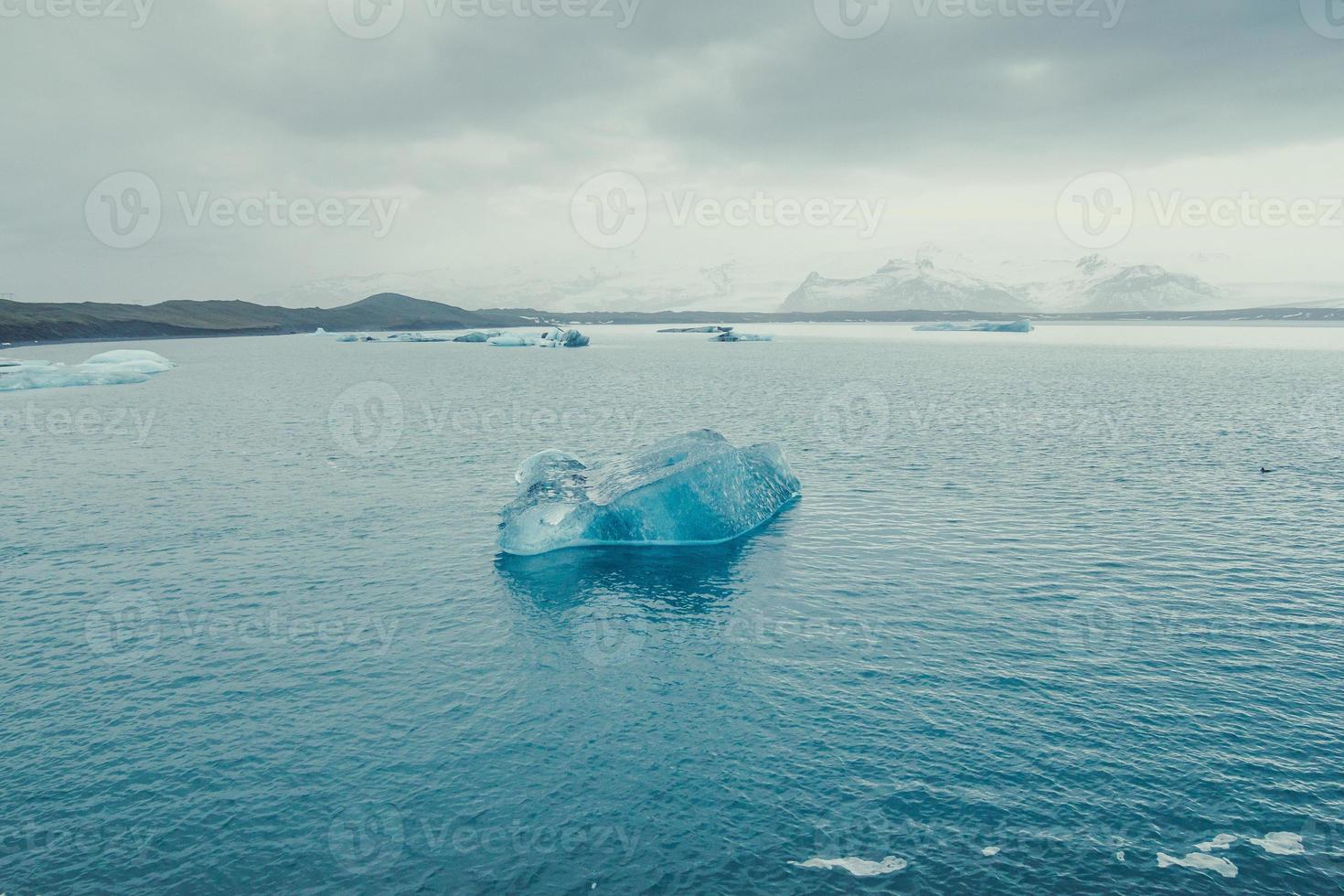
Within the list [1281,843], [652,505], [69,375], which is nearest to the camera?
[1281,843]

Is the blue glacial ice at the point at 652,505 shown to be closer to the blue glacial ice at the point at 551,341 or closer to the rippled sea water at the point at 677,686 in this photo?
the rippled sea water at the point at 677,686

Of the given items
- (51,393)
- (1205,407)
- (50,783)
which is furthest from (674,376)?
(50,783)

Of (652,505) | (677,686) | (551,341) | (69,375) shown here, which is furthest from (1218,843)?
(551,341)

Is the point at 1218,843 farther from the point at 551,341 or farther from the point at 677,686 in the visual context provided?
the point at 551,341

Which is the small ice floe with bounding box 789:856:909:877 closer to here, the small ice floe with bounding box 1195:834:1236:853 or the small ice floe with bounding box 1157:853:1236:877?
the small ice floe with bounding box 1157:853:1236:877

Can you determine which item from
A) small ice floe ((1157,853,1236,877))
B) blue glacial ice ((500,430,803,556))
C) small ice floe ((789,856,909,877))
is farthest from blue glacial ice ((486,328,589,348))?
small ice floe ((1157,853,1236,877))

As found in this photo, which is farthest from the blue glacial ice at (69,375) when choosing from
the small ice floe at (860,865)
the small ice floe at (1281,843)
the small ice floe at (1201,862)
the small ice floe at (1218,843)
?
the small ice floe at (1281,843)

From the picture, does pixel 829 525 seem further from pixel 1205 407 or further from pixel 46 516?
pixel 1205 407
